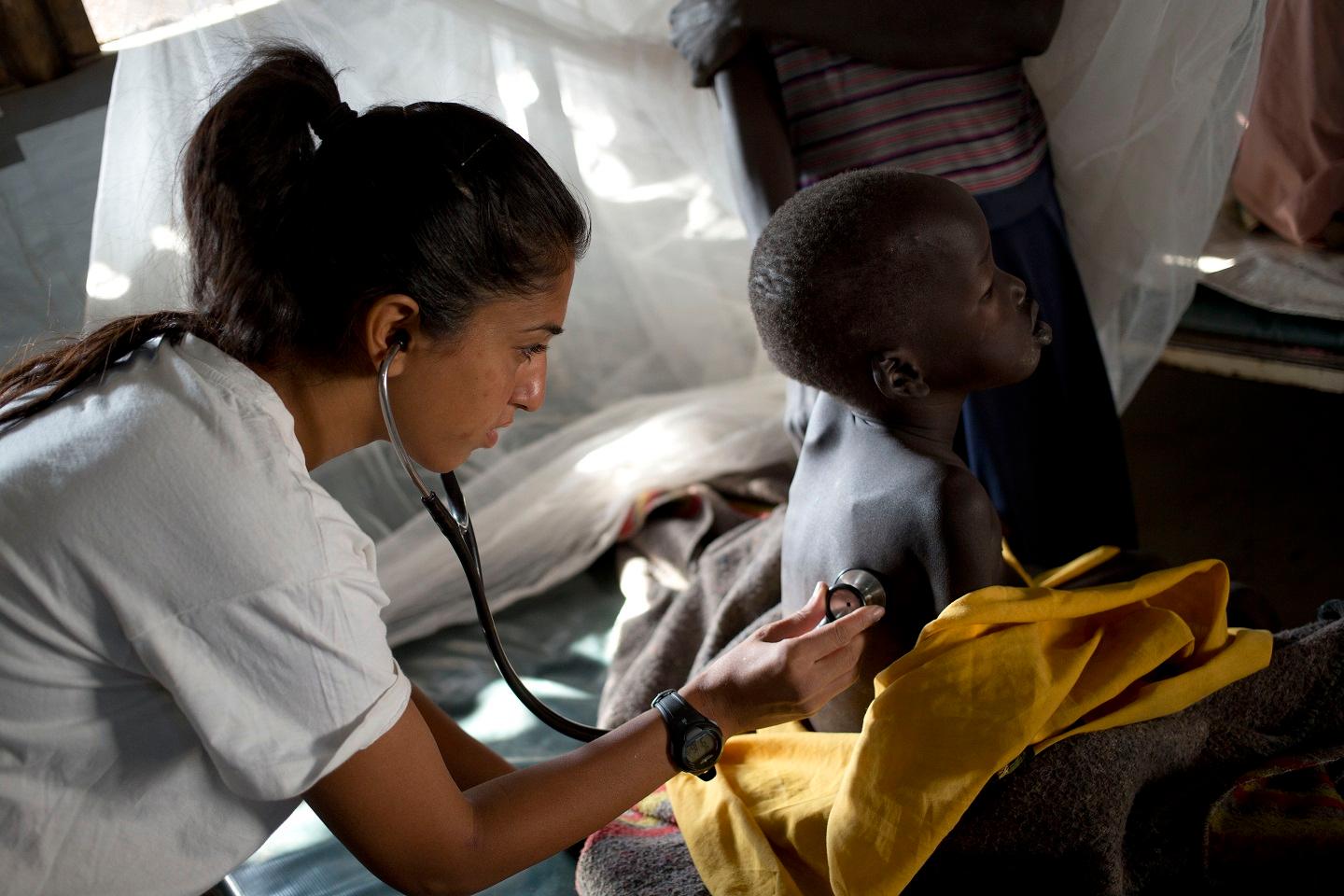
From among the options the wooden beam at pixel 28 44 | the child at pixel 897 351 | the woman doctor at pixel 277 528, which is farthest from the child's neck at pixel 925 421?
the wooden beam at pixel 28 44

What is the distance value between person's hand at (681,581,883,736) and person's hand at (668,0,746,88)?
827mm

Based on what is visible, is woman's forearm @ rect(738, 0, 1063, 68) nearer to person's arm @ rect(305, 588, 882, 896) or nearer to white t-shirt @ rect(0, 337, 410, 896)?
person's arm @ rect(305, 588, 882, 896)

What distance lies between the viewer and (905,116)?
1.50 meters

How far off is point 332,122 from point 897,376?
0.54 meters

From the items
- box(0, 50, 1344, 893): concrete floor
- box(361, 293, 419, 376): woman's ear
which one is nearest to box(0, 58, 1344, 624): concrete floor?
box(0, 50, 1344, 893): concrete floor

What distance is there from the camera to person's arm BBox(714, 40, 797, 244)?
1.51 m

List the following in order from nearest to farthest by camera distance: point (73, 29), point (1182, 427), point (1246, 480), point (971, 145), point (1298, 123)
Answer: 1. point (73, 29)
2. point (971, 145)
3. point (1298, 123)
4. point (1246, 480)
5. point (1182, 427)

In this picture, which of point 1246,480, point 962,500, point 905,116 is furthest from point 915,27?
point 1246,480

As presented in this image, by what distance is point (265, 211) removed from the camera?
0.89m

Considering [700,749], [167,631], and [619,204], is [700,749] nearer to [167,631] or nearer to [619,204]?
[167,631]

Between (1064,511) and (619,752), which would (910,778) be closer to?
(619,752)

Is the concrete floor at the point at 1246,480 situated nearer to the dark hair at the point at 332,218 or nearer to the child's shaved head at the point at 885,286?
the child's shaved head at the point at 885,286

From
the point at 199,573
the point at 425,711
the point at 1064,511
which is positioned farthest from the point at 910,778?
Answer: the point at 1064,511

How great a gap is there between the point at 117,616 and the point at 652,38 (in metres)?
1.23
